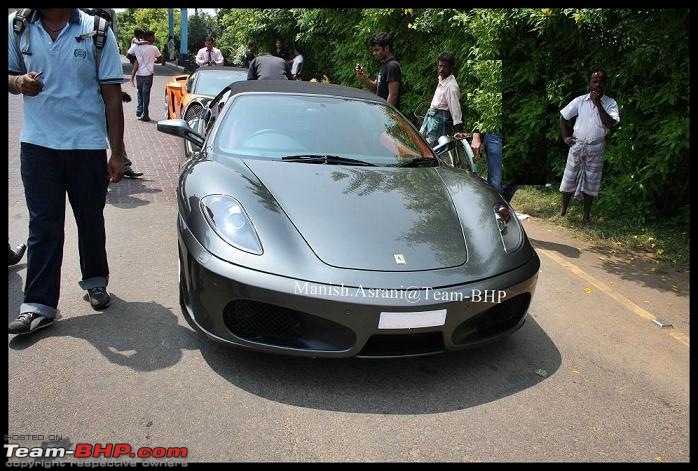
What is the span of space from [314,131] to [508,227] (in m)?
1.47

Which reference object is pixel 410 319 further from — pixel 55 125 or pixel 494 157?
pixel 494 157

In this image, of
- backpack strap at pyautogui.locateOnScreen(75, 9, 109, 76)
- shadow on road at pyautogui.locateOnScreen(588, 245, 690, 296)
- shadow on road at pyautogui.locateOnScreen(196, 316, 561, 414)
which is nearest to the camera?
shadow on road at pyautogui.locateOnScreen(196, 316, 561, 414)

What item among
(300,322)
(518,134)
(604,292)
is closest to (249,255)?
(300,322)

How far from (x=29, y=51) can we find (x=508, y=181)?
240 inches

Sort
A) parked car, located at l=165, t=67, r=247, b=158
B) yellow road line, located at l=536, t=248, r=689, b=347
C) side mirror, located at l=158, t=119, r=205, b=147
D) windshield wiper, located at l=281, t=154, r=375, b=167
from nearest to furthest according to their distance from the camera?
windshield wiper, located at l=281, t=154, r=375, b=167, yellow road line, located at l=536, t=248, r=689, b=347, side mirror, located at l=158, t=119, r=205, b=147, parked car, located at l=165, t=67, r=247, b=158

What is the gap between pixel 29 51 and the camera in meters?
3.09

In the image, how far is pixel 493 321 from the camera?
3045 millimetres

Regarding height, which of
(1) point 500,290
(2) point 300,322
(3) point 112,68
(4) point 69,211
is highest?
(3) point 112,68

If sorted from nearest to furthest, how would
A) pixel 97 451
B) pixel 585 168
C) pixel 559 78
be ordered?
1. pixel 97 451
2. pixel 585 168
3. pixel 559 78

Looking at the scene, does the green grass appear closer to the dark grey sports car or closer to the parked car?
the dark grey sports car

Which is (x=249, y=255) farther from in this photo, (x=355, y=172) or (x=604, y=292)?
(x=604, y=292)

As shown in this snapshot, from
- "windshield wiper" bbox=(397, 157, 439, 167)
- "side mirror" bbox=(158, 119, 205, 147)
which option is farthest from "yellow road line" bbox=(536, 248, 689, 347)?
"side mirror" bbox=(158, 119, 205, 147)

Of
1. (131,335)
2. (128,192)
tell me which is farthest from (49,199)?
(128,192)

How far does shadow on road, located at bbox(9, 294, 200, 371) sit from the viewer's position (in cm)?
304
